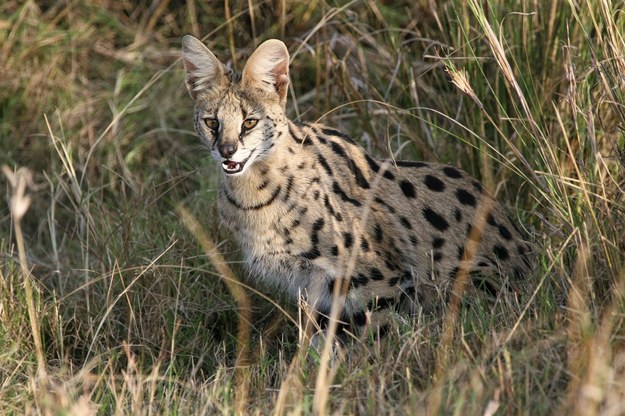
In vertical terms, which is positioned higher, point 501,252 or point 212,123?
point 212,123

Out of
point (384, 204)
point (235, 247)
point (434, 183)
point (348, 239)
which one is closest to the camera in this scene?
point (348, 239)

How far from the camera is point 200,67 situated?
161 inches

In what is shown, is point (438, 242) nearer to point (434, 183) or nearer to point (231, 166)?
point (434, 183)

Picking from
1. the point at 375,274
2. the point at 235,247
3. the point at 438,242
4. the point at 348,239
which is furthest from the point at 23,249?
the point at 438,242

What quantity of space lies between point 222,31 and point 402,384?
3279 millimetres

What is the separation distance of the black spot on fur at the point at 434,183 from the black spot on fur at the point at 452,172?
0.07 m

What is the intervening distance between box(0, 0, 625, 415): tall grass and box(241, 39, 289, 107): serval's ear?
47cm

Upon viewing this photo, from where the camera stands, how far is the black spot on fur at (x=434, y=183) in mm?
4273

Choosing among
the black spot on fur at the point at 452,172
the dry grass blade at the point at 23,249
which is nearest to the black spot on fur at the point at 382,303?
the black spot on fur at the point at 452,172

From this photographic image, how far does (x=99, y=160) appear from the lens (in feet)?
18.4

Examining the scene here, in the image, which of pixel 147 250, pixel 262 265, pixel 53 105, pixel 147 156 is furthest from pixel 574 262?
pixel 53 105

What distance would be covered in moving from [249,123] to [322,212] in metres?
0.45

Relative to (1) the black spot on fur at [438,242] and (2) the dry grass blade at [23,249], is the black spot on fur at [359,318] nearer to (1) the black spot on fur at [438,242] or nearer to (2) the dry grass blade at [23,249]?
(1) the black spot on fur at [438,242]

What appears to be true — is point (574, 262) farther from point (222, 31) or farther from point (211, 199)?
point (222, 31)
